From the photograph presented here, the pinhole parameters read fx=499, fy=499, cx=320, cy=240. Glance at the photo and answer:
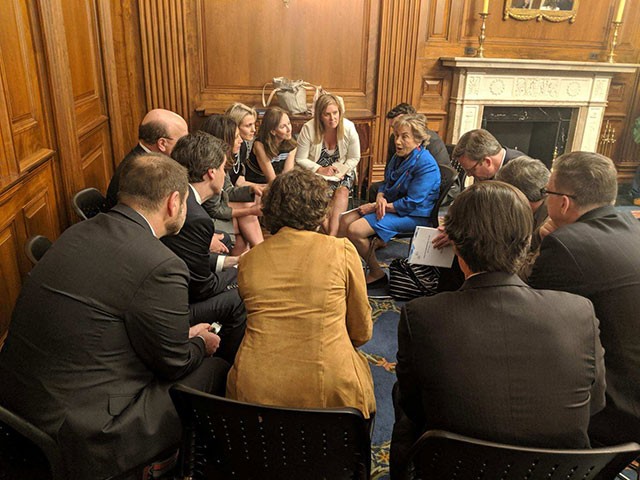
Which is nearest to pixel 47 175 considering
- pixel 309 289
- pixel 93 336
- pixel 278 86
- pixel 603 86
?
pixel 93 336

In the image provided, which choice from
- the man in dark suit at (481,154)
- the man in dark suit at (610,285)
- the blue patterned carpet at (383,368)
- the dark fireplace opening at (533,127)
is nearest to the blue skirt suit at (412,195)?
the man in dark suit at (481,154)

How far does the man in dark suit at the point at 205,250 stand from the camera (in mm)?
2004

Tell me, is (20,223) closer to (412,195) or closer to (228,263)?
(228,263)

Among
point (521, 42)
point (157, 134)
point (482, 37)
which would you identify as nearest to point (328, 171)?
point (157, 134)

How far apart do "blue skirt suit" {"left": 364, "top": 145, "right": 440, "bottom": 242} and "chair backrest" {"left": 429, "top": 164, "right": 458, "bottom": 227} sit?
3 centimetres

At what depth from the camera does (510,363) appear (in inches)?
45.2

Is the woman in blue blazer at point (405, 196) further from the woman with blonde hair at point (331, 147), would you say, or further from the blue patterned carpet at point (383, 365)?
the woman with blonde hair at point (331, 147)

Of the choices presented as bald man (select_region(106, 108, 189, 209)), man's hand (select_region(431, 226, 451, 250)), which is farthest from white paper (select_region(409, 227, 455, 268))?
bald man (select_region(106, 108, 189, 209))

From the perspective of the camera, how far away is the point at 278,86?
4.77m

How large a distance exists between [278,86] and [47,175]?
277 centimetres

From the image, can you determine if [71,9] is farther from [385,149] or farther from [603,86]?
[603,86]

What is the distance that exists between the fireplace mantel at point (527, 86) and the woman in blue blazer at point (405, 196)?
7.75ft

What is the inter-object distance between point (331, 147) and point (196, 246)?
2220mm

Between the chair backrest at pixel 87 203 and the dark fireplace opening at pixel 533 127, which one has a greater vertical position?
the chair backrest at pixel 87 203
